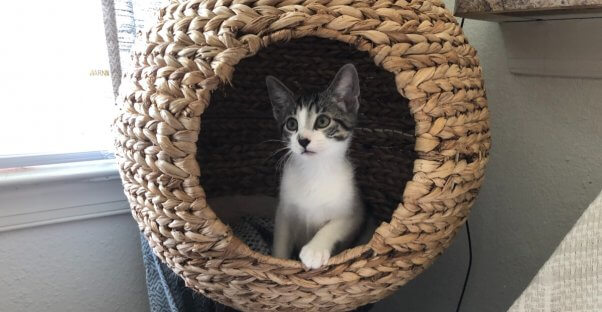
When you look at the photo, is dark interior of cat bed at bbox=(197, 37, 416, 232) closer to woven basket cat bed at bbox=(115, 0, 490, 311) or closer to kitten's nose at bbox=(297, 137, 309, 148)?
kitten's nose at bbox=(297, 137, 309, 148)

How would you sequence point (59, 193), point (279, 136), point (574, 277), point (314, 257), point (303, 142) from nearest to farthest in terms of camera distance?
1. point (574, 277)
2. point (314, 257)
3. point (303, 142)
4. point (59, 193)
5. point (279, 136)

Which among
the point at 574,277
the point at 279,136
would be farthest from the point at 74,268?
the point at 574,277

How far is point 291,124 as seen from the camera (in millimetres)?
991

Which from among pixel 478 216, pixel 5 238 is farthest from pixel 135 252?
pixel 478 216

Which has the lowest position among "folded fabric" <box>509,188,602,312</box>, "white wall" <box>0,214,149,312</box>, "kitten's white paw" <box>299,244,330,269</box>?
"white wall" <box>0,214,149,312</box>

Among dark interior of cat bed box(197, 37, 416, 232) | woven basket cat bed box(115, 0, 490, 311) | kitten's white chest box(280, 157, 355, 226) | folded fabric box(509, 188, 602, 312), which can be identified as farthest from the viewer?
dark interior of cat bed box(197, 37, 416, 232)

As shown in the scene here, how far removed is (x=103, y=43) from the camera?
104cm

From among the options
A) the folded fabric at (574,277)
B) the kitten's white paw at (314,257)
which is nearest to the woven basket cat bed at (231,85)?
the kitten's white paw at (314,257)

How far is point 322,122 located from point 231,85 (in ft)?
0.94

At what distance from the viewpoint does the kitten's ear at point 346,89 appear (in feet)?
2.92

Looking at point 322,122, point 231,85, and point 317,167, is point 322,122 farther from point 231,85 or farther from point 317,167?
point 231,85

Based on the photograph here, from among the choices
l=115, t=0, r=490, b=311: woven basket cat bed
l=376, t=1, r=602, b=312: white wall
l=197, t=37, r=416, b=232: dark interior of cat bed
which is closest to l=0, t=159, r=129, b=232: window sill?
l=197, t=37, r=416, b=232: dark interior of cat bed

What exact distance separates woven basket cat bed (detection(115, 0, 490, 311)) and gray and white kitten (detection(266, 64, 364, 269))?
0.21 m

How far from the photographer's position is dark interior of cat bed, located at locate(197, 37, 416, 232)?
3.64 feet
